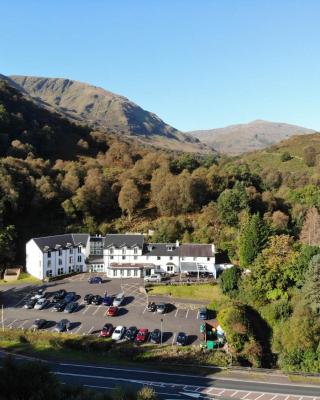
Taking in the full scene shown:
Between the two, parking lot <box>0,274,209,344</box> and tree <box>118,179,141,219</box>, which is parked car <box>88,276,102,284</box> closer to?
parking lot <box>0,274,209,344</box>

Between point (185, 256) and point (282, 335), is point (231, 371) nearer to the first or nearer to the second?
point (282, 335)

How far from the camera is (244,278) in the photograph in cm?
5034

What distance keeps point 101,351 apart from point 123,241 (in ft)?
73.7

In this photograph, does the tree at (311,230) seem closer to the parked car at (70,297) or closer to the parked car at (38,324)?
the parked car at (70,297)

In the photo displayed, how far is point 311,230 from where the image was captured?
66.8 meters

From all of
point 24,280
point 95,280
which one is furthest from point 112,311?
point 24,280

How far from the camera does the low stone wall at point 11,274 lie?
57684 millimetres

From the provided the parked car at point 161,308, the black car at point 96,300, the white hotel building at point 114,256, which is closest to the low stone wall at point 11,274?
the white hotel building at point 114,256

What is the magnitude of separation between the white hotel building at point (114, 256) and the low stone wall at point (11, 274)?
5.99 ft

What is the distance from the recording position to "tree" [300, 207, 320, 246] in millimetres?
65500

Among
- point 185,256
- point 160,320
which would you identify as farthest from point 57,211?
point 160,320

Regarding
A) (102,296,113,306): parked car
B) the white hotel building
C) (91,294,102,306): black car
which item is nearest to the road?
(102,296,113,306): parked car

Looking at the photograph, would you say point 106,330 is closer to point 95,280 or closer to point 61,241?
point 95,280

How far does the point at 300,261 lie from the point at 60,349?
27538 millimetres
